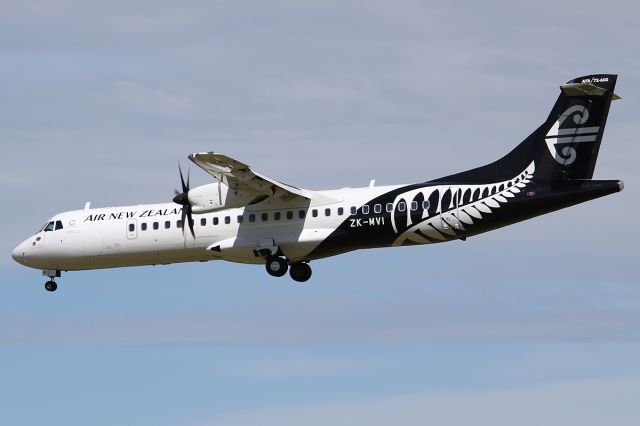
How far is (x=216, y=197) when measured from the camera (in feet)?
155

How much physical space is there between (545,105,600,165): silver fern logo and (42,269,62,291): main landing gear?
1910 centimetres

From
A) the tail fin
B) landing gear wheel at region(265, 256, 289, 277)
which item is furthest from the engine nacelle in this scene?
the tail fin

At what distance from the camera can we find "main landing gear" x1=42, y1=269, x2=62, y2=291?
172 feet

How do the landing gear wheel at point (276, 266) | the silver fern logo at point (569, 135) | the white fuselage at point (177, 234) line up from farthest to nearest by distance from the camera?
the landing gear wheel at point (276, 266), the white fuselage at point (177, 234), the silver fern logo at point (569, 135)

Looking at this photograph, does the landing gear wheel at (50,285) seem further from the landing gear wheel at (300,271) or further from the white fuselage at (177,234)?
the landing gear wheel at (300,271)

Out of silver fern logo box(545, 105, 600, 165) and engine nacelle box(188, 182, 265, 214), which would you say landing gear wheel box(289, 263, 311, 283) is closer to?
engine nacelle box(188, 182, 265, 214)

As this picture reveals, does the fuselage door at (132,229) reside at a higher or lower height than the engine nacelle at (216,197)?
lower

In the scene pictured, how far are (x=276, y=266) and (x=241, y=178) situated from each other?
136 inches

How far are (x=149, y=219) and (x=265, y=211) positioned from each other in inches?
179

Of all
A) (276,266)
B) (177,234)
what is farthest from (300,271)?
(177,234)

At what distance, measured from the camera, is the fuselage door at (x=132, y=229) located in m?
49.8

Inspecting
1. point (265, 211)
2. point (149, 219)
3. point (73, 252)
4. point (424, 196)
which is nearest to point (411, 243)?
point (424, 196)

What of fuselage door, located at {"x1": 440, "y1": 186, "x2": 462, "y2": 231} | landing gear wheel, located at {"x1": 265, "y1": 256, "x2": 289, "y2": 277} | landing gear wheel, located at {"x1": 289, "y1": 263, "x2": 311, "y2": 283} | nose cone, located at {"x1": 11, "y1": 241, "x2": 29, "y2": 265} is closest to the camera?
fuselage door, located at {"x1": 440, "y1": 186, "x2": 462, "y2": 231}

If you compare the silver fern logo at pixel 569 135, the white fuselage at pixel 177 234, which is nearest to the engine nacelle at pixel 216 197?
the white fuselage at pixel 177 234
